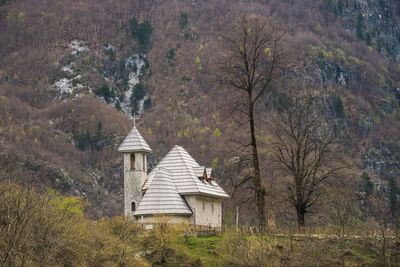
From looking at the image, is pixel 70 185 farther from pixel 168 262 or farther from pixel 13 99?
pixel 168 262

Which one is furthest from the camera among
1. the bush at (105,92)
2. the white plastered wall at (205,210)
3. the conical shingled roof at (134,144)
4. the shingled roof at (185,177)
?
the bush at (105,92)

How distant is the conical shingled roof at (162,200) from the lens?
5291 cm

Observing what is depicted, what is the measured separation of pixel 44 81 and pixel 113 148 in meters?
39.3

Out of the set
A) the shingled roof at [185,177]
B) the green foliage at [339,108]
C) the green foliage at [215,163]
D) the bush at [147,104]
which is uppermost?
the bush at [147,104]

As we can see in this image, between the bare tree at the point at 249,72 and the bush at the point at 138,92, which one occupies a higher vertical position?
the bush at the point at 138,92

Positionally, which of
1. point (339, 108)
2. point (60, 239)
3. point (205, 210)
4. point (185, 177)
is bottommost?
Result: point (60, 239)

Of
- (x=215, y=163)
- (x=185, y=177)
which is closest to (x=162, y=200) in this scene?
(x=185, y=177)

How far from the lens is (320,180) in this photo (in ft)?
154

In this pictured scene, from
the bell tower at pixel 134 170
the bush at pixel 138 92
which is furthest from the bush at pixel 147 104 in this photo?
the bell tower at pixel 134 170

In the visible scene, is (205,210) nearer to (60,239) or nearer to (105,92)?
(60,239)

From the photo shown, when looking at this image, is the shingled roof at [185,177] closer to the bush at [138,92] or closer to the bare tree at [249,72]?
the bare tree at [249,72]

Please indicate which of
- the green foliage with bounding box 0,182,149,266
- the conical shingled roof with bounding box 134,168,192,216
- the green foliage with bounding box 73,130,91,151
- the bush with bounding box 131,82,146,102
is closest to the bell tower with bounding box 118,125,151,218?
the conical shingled roof with bounding box 134,168,192,216

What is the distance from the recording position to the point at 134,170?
194ft

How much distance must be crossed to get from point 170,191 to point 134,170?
5573mm
